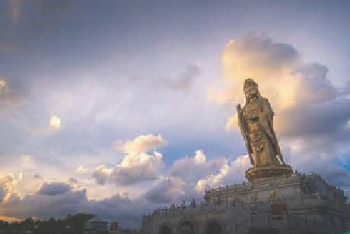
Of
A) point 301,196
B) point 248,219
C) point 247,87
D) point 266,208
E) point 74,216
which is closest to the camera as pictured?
point 248,219

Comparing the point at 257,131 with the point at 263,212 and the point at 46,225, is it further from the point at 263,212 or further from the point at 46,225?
the point at 46,225

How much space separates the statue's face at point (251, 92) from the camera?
2635 inches

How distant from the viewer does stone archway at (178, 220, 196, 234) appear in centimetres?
4680

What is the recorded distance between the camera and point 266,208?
42.9 metres

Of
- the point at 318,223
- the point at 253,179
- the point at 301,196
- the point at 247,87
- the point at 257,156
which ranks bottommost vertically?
the point at 318,223

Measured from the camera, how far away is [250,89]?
6738 cm

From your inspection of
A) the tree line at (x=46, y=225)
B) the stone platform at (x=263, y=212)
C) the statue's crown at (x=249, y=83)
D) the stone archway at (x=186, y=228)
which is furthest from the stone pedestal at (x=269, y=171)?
the tree line at (x=46, y=225)

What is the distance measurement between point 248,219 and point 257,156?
2503 cm

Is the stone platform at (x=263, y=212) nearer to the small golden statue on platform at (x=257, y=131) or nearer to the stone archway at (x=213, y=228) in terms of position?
the stone archway at (x=213, y=228)

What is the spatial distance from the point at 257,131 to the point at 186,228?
24.0 metres

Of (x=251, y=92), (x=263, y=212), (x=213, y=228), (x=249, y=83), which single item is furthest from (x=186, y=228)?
(x=249, y=83)

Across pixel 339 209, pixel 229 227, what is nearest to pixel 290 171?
pixel 339 209

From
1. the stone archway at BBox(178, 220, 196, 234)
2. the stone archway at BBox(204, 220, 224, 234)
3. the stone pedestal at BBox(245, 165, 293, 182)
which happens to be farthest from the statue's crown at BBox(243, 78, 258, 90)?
the stone archway at BBox(204, 220, 224, 234)

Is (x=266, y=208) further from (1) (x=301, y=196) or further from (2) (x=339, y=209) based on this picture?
(2) (x=339, y=209)
